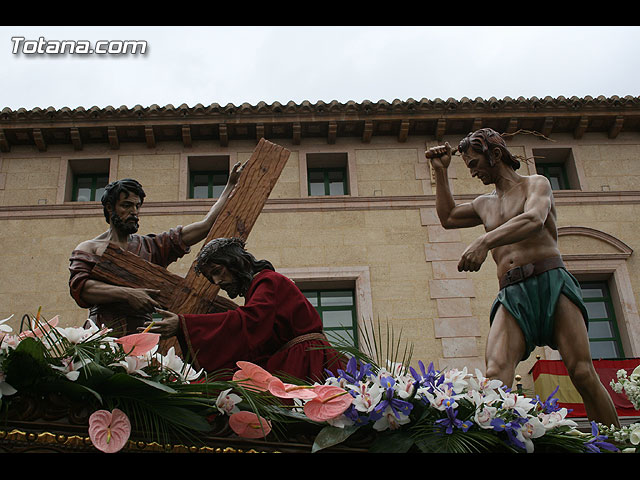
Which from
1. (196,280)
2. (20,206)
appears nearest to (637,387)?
(196,280)

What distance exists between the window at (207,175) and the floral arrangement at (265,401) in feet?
47.2

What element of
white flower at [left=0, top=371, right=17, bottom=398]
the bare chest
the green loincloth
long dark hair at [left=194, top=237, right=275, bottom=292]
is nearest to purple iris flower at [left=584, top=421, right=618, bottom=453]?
the green loincloth

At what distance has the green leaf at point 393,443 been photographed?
3455mm

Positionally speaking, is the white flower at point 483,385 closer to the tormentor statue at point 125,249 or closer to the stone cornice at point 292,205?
the tormentor statue at point 125,249

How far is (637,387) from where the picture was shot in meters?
5.47

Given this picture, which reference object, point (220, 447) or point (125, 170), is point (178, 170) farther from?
point (220, 447)

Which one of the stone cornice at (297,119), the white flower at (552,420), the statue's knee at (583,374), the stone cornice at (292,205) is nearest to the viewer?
the white flower at (552,420)

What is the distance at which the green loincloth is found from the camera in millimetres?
5441

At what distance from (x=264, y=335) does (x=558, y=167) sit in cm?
1515

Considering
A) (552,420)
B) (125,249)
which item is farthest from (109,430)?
(125,249)

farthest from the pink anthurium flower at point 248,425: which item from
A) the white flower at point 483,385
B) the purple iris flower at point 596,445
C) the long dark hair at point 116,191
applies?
the long dark hair at point 116,191

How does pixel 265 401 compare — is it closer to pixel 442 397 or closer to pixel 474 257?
pixel 442 397

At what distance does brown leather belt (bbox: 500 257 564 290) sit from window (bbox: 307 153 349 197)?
12.4 metres

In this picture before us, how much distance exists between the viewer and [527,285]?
5555mm
